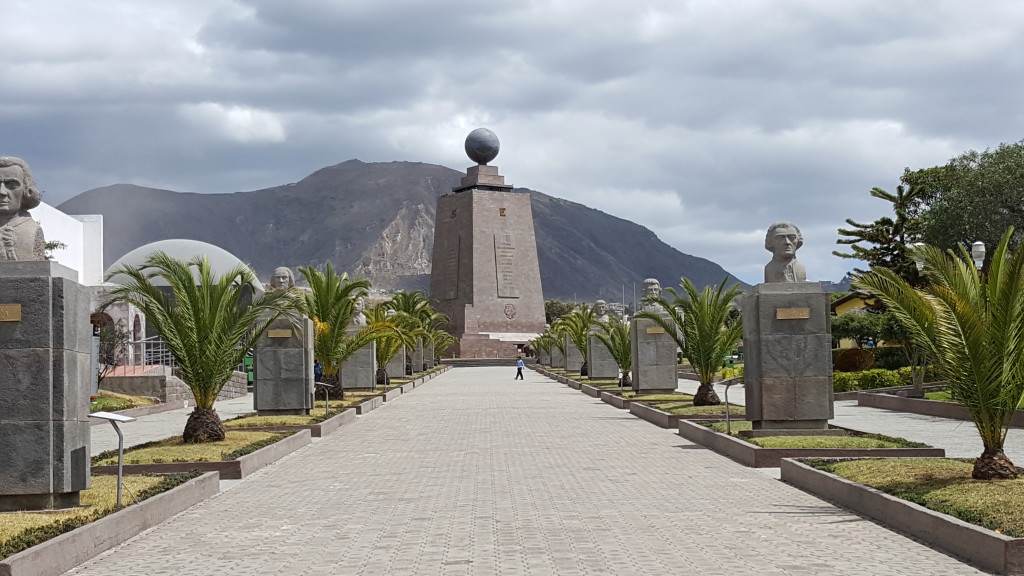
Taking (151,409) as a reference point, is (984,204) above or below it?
above

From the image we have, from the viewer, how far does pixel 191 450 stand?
41.8ft

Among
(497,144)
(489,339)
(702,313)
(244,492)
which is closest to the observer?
(244,492)

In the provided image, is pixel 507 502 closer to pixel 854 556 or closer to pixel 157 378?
pixel 854 556

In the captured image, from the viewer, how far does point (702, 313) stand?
764 inches

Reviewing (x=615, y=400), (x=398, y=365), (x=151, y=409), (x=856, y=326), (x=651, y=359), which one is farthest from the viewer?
(x=398, y=365)

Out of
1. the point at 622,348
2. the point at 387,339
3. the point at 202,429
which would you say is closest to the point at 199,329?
the point at 202,429

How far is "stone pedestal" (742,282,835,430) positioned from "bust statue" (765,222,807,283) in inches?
13.2

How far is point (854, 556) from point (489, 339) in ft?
206

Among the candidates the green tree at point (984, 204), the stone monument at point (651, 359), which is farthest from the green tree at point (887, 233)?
the stone monument at point (651, 359)

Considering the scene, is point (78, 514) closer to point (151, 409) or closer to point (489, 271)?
point (151, 409)

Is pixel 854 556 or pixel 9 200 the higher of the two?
pixel 9 200

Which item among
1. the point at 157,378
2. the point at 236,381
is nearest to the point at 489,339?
the point at 236,381

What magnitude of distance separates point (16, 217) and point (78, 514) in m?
2.58

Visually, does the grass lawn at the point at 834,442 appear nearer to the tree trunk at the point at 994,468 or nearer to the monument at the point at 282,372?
the tree trunk at the point at 994,468
